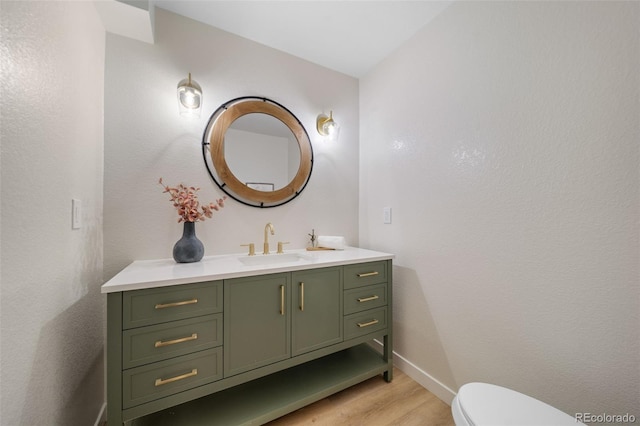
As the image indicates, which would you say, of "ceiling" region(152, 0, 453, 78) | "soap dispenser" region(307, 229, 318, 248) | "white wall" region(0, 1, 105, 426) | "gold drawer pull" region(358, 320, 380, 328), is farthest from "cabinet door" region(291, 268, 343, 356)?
"ceiling" region(152, 0, 453, 78)

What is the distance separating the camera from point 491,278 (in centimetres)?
130

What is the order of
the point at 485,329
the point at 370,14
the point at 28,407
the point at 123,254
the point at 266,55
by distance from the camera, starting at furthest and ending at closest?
1. the point at 266,55
2. the point at 370,14
3. the point at 123,254
4. the point at 485,329
5. the point at 28,407

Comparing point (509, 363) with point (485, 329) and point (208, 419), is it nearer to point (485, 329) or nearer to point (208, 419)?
point (485, 329)

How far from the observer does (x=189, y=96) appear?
5.05ft

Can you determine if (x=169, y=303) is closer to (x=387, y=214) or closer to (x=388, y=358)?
(x=388, y=358)

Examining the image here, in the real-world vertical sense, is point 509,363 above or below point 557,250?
below

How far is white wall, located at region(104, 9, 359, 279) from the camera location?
1.43 metres

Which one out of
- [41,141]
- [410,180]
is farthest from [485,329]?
[41,141]

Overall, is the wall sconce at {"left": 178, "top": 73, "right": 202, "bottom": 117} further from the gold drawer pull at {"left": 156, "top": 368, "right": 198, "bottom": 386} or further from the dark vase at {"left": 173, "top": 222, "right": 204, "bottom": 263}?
the gold drawer pull at {"left": 156, "top": 368, "right": 198, "bottom": 386}

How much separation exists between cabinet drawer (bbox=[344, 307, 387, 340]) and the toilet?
2.28 ft

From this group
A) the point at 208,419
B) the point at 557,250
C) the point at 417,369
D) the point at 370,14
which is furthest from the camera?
the point at 417,369

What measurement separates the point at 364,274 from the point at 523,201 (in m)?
0.94

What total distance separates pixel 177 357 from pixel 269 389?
65 centimetres

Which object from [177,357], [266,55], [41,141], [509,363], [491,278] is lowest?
[509,363]
